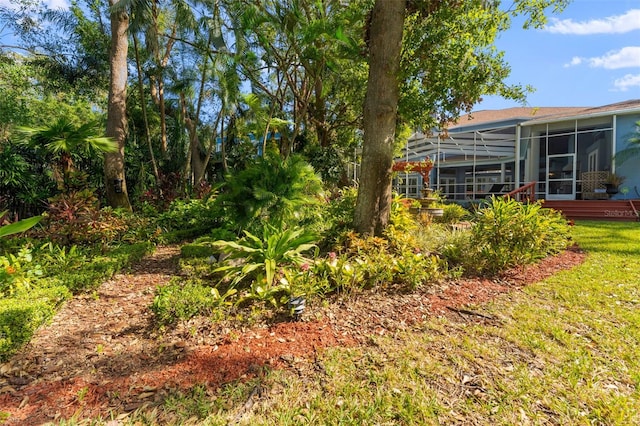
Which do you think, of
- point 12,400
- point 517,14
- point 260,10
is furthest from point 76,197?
point 517,14

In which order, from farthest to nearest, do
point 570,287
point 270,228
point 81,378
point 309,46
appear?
1. point 309,46
2. point 270,228
3. point 570,287
4. point 81,378

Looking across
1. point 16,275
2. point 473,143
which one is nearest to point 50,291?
point 16,275

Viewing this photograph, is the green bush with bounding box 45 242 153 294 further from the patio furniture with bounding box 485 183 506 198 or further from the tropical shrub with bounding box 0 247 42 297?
the patio furniture with bounding box 485 183 506 198

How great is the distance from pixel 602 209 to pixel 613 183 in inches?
96.9

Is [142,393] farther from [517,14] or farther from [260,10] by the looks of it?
[260,10]

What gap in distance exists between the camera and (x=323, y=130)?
44.1ft

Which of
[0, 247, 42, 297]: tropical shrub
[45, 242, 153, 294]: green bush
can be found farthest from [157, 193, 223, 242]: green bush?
[0, 247, 42, 297]: tropical shrub

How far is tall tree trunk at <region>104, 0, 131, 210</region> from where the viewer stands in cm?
761

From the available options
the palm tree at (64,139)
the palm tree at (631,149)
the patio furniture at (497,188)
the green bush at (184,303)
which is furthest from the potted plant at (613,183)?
the palm tree at (64,139)

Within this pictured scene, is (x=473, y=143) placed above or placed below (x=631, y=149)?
above

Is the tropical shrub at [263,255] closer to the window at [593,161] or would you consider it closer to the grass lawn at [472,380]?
the grass lawn at [472,380]

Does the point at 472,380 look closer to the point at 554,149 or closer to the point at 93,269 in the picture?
the point at 93,269

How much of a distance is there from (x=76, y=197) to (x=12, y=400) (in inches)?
175

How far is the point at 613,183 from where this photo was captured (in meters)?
12.5
